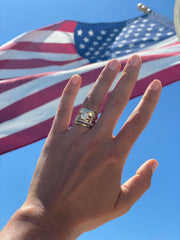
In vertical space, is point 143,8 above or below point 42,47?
above

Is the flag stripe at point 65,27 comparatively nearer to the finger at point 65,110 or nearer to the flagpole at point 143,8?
the flagpole at point 143,8

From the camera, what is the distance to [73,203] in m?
1.55

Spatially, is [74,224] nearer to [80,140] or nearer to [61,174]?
[61,174]

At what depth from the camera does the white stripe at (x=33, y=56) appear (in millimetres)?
6602

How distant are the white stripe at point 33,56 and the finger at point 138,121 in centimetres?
519

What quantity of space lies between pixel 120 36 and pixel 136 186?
552 centimetres

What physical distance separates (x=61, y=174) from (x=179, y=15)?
207 cm

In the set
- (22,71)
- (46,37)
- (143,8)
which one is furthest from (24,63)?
(143,8)

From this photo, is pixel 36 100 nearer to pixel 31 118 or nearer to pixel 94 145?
pixel 31 118

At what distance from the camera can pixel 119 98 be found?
6.00 feet

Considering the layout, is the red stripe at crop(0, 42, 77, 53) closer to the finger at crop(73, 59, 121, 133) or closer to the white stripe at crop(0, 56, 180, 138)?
the white stripe at crop(0, 56, 180, 138)

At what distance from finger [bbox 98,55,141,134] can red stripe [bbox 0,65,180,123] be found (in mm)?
3002

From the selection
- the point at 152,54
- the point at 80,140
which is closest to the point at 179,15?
the point at 80,140

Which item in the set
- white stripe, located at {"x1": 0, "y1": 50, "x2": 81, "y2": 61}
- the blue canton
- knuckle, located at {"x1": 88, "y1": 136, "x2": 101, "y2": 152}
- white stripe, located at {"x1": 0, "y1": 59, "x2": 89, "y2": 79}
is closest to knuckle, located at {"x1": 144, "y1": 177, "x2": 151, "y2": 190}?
knuckle, located at {"x1": 88, "y1": 136, "x2": 101, "y2": 152}
